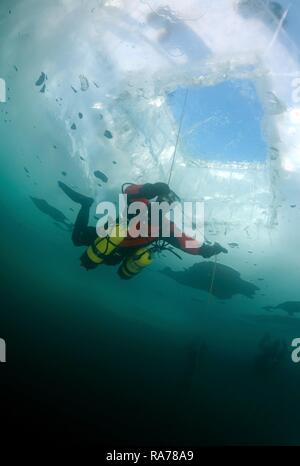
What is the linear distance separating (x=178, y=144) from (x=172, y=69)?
7.57 ft

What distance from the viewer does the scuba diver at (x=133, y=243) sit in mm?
6883

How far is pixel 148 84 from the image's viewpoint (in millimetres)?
9484

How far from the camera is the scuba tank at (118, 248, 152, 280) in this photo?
760cm

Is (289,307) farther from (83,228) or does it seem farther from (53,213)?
Answer: (83,228)

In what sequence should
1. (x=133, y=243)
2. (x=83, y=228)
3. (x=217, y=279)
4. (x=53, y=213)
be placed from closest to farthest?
(x=133, y=243)
(x=83, y=228)
(x=217, y=279)
(x=53, y=213)

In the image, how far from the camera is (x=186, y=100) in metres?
9.42

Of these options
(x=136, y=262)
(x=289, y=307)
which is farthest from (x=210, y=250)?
(x=289, y=307)

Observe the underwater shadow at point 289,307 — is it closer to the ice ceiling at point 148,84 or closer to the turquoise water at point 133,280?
the turquoise water at point 133,280

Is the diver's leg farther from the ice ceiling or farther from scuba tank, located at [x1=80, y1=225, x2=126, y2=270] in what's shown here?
the ice ceiling

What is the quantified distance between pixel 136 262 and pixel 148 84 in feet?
17.7

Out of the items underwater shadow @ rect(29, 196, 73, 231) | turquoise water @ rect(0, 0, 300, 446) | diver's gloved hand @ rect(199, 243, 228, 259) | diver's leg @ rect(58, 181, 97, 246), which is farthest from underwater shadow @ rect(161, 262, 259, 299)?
diver's leg @ rect(58, 181, 97, 246)

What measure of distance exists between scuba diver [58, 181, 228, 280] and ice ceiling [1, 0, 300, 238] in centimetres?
386

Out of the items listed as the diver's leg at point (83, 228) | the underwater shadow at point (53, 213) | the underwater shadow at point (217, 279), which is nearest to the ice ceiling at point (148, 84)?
the diver's leg at point (83, 228)
